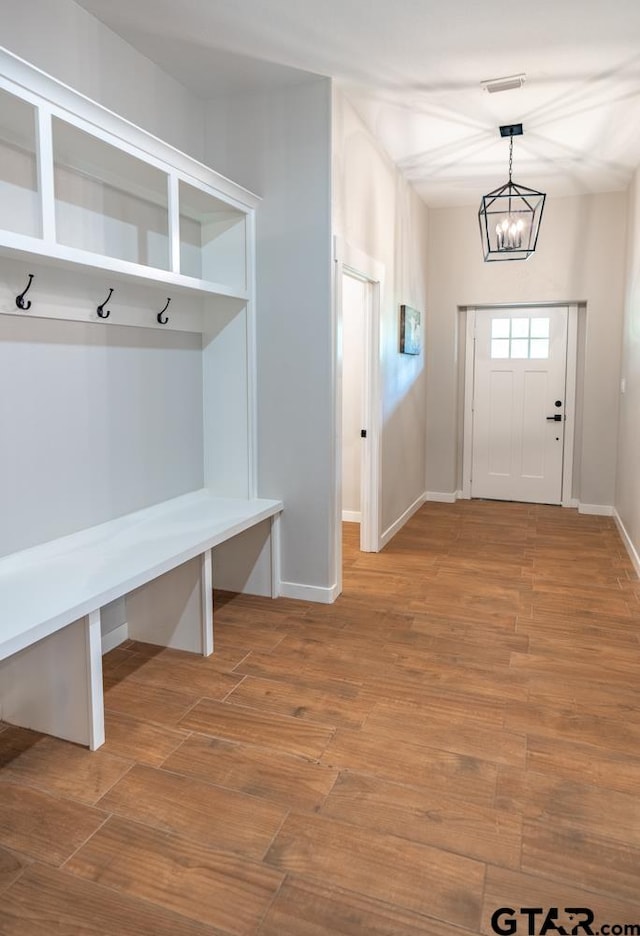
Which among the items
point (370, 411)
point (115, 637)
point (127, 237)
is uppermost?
point (127, 237)

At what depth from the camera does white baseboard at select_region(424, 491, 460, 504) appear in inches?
258

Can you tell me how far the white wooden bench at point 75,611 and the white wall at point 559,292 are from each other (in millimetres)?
3949

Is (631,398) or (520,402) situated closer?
(631,398)

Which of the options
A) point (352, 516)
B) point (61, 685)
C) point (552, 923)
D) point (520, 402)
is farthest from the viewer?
point (520, 402)

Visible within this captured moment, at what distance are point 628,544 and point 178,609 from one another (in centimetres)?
339

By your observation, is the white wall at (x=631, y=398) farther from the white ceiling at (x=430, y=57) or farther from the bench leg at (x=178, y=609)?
the bench leg at (x=178, y=609)

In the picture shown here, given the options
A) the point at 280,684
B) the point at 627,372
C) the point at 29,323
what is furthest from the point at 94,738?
the point at 627,372

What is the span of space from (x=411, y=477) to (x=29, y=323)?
4.00 metres

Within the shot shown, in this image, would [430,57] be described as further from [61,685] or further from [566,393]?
[566,393]

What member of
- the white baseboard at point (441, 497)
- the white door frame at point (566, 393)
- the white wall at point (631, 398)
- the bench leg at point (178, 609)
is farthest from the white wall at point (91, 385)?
the white door frame at point (566, 393)

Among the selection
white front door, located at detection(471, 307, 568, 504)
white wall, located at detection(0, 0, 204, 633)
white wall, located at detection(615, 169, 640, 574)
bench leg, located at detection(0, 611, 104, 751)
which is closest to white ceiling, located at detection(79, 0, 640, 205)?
white wall, located at detection(0, 0, 204, 633)

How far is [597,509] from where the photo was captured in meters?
6.04

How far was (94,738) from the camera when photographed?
7.55 feet

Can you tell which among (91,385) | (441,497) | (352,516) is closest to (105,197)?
(91,385)
